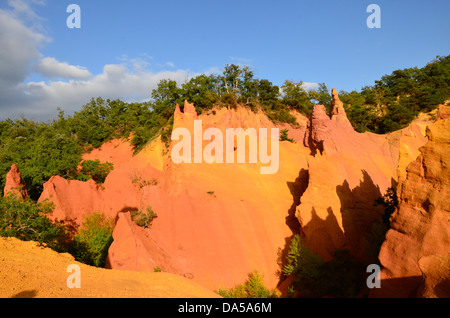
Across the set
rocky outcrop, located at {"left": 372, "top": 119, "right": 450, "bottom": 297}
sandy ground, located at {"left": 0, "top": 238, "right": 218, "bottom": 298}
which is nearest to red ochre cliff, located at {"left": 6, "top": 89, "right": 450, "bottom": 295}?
rocky outcrop, located at {"left": 372, "top": 119, "right": 450, "bottom": 297}

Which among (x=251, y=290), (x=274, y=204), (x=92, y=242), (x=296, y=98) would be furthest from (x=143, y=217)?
(x=296, y=98)

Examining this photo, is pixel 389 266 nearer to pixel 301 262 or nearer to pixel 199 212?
pixel 301 262

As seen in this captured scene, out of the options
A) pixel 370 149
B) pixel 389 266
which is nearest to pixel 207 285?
pixel 389 266

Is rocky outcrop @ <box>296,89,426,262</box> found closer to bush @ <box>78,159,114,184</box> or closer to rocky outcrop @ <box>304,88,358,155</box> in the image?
rocky outcrop @ <box>304,88,358,155</box>

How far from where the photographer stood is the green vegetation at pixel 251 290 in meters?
10.3

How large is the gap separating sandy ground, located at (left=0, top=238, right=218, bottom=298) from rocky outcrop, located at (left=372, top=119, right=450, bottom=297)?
4.43 metres

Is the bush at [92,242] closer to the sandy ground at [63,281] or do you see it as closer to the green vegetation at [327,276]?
the sandy ground at [63,281]

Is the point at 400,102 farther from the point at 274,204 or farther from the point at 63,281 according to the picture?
the point at 63,281

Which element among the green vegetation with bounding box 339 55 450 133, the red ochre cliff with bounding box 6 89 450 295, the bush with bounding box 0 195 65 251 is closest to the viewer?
the red ochre cliff with bounding box 6 89 450 295

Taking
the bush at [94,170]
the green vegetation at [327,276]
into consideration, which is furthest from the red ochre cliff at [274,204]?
the bush at [94,170]

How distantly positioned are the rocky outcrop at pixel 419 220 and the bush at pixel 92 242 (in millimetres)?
11881

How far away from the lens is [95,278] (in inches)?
254

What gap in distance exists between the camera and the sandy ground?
521cm
